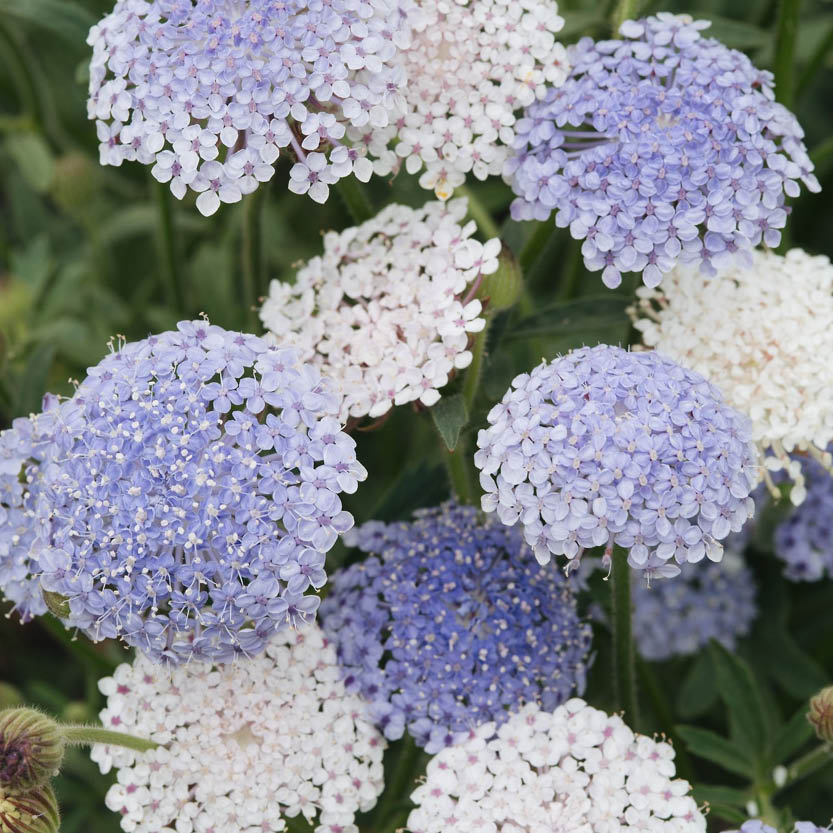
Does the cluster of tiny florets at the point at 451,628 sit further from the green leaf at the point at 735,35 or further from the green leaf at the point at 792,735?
the green leaf at the point at 735,35

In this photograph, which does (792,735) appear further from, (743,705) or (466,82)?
(466,82)

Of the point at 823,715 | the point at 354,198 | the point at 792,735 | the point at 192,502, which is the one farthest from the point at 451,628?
the point at 354,198

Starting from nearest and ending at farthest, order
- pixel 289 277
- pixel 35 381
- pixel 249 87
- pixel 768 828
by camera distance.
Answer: pixel 768 828
pixel 249 87
pixel 35 381
pixel 289 277

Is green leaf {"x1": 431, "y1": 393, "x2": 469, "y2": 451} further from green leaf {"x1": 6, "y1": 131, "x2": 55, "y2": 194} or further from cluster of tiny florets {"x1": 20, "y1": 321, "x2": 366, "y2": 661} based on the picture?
green leaf {"x1": 6, "y1": 131, "x2": 55, "y2": 194}

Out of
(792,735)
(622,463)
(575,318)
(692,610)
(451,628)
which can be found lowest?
(692,610)

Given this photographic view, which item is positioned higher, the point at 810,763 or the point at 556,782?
the point at 556,782

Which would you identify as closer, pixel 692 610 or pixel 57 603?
pixel 57 603

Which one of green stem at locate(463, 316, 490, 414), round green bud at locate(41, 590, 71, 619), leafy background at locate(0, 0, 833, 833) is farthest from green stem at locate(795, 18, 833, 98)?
round green bud at locate(41, 590, 71, 619)
